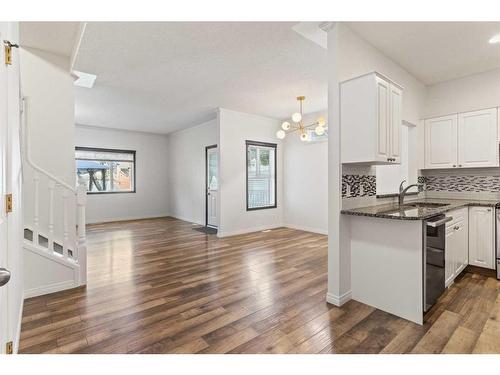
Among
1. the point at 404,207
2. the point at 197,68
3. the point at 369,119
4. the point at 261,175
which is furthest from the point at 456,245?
the point at 261,175

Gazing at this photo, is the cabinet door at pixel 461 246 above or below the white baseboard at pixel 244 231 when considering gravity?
above

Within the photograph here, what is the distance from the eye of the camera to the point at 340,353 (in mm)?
1765

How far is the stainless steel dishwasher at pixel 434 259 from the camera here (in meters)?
2.19

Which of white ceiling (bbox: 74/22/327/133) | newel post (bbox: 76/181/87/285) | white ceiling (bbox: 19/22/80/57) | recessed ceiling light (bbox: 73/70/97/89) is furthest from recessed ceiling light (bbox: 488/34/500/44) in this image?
recessed ceiling light (bbox: 73/70/97/89)

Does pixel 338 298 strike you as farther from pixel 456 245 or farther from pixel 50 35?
pixel 50 35

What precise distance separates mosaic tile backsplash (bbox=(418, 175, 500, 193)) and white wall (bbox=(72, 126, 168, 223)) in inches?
278

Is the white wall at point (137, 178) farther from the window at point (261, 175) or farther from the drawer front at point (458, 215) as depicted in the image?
the drawer front at point (458, 215)

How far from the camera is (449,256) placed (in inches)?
106

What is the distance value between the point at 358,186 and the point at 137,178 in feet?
23.0

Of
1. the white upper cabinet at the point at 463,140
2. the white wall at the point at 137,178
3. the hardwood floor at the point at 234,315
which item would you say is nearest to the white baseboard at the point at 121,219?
the white wall at the point at 137,178

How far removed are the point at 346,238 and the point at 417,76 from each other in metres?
2.74

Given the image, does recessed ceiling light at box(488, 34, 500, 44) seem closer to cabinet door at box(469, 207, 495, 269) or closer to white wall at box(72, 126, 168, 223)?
cabinet door at box(469, 207, 495, 269)

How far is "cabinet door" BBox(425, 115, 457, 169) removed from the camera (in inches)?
148

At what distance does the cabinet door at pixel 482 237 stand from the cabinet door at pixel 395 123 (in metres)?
1.52
